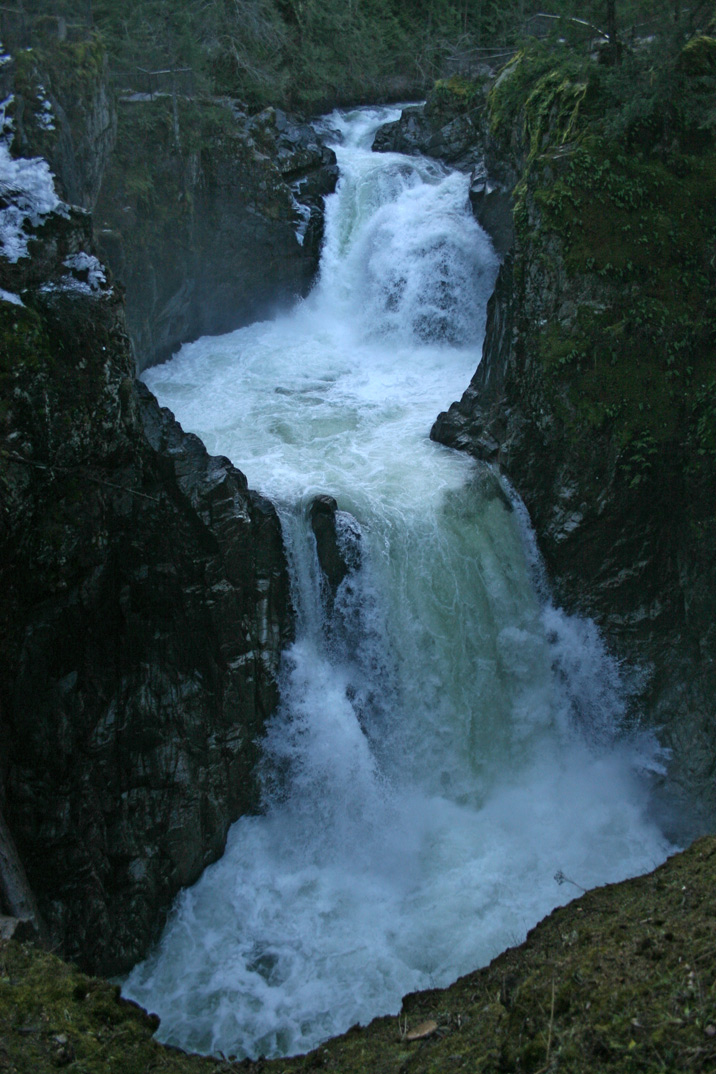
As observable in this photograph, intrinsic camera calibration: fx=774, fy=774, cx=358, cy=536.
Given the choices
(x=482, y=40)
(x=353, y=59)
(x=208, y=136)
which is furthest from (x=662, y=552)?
(x=482, y=40)

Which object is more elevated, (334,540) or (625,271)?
(625,271)

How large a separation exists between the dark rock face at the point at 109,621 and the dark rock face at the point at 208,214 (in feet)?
21.3

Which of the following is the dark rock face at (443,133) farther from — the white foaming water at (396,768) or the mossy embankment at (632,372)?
the white foaming water at (396,768)

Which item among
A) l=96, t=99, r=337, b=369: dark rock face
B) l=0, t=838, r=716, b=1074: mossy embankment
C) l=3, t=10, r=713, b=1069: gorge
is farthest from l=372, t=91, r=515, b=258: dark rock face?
l=0, t=838, r=716, b=1074: mossy embankment

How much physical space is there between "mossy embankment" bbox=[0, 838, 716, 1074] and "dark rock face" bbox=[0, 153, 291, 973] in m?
3.27

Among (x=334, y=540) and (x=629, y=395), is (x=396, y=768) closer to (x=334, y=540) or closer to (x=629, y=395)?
(x=334, y=540)

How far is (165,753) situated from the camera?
32.7 feet

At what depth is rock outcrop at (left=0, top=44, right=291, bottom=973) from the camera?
8.42 metres

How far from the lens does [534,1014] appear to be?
14.9 feet

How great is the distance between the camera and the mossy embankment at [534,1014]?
4.07m

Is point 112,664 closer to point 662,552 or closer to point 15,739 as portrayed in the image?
point 15,739

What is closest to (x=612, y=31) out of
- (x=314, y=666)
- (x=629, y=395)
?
(x=629, y=395)

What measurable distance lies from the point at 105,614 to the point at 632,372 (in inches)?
342

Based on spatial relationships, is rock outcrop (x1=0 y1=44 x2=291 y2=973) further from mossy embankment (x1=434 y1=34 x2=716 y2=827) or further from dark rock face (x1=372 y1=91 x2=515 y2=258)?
dark rock face (x1=372 y1=91 x2=515 y2=258)
